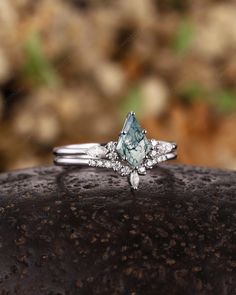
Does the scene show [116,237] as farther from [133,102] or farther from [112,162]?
[133,102]

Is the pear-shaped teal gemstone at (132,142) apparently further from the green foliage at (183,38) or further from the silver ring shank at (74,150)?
the green foliage at (183,38)

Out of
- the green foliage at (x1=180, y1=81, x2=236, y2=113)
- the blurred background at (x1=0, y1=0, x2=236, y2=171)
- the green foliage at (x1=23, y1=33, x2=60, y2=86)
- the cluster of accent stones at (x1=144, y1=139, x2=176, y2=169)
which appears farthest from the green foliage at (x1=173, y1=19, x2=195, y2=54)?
the cluster of accent stones at (x1=144, y1=139, x2=176, y2=169)

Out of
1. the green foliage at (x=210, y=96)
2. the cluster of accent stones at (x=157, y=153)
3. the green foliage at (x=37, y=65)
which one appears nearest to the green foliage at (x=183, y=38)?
the green foliage at (x=210, y=96)

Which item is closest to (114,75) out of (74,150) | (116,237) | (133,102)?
(133,102)

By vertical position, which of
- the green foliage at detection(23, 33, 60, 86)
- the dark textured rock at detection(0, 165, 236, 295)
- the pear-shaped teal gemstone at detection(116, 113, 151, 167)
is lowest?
the dark textured rock at detection(0, 165, 236, 295)

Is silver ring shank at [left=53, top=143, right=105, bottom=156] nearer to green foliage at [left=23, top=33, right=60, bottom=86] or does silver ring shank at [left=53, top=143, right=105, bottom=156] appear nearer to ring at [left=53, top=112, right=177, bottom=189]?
ring at [left=53, top=112, right=177, bottom=189]

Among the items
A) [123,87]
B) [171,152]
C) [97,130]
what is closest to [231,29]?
[123,87]

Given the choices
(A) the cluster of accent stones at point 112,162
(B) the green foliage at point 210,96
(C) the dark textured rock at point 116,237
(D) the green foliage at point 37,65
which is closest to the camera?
(C) the dark textured rock at point 116,237
